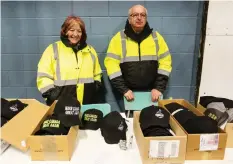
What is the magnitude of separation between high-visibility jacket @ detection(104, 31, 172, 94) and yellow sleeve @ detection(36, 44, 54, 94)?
0.59m

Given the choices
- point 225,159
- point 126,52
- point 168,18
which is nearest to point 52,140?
point 225,159

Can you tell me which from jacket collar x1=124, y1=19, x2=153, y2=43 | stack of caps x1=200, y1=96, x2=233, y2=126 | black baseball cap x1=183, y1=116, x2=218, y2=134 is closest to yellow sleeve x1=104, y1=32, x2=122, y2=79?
jacket collar x1=124, y1=19, x2=153, y2=43

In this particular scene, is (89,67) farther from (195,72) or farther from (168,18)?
(195,72)

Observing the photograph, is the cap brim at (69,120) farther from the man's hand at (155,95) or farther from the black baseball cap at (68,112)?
the man's hand at (155,95)

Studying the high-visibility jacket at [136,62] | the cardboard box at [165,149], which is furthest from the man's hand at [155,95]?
the cardboard box at [165,149]

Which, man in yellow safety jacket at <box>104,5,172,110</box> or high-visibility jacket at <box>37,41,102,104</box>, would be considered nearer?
high-visibility jacket at <box>37,41,102,104</box>

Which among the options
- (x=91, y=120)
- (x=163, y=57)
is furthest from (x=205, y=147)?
(x=163, y=57)

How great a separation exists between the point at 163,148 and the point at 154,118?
21cm

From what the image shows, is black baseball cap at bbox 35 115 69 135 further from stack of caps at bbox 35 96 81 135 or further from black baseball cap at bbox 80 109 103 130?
black baseball cap at bbox 80 109 103 130

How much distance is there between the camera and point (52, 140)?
1.16 m

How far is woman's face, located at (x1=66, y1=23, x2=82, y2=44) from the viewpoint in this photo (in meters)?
2.08

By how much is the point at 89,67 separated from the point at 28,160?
3.89 feet

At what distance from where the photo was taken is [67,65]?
212cm

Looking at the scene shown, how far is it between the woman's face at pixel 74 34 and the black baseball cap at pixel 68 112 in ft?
2.90
